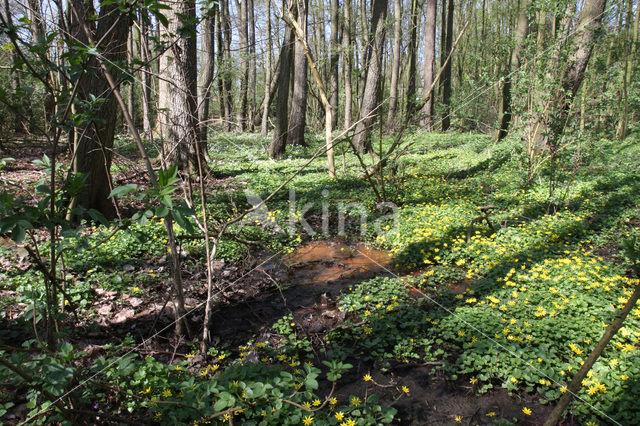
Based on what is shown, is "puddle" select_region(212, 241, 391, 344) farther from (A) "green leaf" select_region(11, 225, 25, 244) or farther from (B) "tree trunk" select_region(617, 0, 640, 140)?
(B) "tree trunk" select_region(617, 0, 640, 140)

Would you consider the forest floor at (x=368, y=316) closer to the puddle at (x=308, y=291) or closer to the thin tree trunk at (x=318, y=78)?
the puddle at (x=308, y=291)

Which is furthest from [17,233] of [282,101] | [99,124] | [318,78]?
[282,101]

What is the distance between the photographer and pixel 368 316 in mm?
3564

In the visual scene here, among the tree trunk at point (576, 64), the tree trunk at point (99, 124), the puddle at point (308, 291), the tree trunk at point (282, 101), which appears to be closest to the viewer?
the puddle at point (308, 291)

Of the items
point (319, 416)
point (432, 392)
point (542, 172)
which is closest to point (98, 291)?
point (319, 416)

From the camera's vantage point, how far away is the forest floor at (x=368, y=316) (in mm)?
2188

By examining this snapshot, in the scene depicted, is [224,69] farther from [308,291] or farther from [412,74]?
[412,74]

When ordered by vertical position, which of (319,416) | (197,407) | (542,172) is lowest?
(319,416)

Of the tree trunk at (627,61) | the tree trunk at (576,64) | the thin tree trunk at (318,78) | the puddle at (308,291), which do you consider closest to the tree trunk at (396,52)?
the thin tree trunk at (318,78)

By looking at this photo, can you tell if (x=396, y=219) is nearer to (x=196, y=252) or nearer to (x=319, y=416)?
(x=196, y=252)

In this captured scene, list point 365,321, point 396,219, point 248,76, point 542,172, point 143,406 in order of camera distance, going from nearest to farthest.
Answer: point 143,406
point 365,321
point 396,219
point 542,172
point 248,76

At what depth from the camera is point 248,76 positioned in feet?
69.8

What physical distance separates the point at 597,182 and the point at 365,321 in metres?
6.31

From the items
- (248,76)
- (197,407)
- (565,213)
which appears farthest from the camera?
(248,76)
